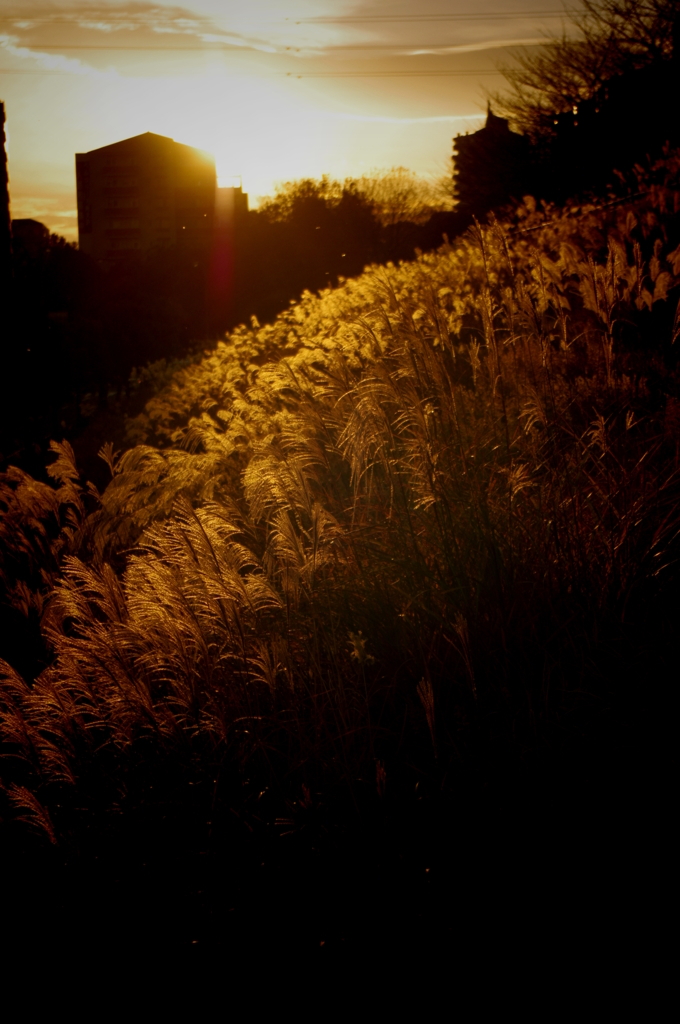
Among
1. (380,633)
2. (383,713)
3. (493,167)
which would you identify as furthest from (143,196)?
(383,713)

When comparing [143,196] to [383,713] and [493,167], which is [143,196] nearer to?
[493,167]

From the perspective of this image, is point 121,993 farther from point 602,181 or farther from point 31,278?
point 602,181

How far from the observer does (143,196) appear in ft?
117

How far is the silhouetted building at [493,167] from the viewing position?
24.4m

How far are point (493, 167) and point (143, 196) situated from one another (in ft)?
59.5

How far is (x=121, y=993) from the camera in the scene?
1844mm

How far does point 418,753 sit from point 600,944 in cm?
73

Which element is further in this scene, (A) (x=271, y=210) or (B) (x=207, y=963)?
(A) (x=271, y=210)

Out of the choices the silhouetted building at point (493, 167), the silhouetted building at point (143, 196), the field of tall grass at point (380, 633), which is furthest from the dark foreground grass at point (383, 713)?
the silhouetted building at point (143, 196)

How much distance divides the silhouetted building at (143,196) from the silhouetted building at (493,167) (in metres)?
11.2

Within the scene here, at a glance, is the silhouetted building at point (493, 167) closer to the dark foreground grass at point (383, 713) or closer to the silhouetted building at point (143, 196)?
the silhouetted building at point (143, 196)

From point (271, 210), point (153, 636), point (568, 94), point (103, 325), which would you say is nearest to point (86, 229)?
point (271, 210)

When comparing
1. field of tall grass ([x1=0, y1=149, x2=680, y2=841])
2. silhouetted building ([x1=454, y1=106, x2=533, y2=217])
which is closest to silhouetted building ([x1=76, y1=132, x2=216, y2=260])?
silhouetted building ([x1=454, y1=106, x2=533, y2=217])

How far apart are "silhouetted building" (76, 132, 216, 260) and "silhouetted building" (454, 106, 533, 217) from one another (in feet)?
36.6
